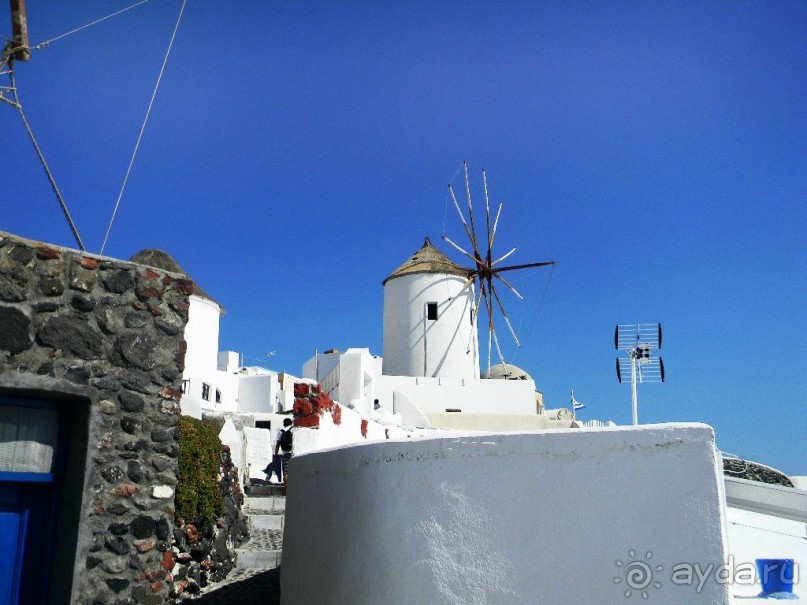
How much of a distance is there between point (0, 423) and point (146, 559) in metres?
1.04

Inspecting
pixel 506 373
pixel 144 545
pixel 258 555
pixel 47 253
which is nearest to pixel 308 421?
pixel 258 555

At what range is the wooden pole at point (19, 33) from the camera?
244 inches

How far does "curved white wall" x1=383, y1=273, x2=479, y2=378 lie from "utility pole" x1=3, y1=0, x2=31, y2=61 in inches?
771

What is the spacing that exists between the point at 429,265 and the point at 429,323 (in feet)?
6.72

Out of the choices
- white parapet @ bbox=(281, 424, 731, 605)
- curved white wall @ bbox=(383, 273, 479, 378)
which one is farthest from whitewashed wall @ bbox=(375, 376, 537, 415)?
white parapet @ bbox=(281, 424, 731, 605)

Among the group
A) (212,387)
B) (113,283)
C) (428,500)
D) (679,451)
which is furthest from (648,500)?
(212,387)

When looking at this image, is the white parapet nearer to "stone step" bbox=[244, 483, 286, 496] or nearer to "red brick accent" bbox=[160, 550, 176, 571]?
"red brick accent" bbox=[160, 550, 176, 571]

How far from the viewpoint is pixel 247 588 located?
7.31 meters

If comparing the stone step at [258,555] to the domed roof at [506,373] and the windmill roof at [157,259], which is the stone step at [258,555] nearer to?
the windmill roof at [157,259]

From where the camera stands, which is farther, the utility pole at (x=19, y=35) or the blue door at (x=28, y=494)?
the utility pole at (x=19, y=35)

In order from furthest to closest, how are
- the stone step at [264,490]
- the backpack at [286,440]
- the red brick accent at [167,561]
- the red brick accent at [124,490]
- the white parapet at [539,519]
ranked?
the stone step at [264,490], the backpack at [286,440], the red brick accent at [167,561], the red brick accent at [124,490], the white parapet at [539,519]

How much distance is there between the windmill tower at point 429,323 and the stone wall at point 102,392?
21.1m

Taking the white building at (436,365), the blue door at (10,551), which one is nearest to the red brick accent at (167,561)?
the blue door at (10,551)

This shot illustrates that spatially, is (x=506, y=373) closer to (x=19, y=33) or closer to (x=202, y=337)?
(x=202, y=337)
